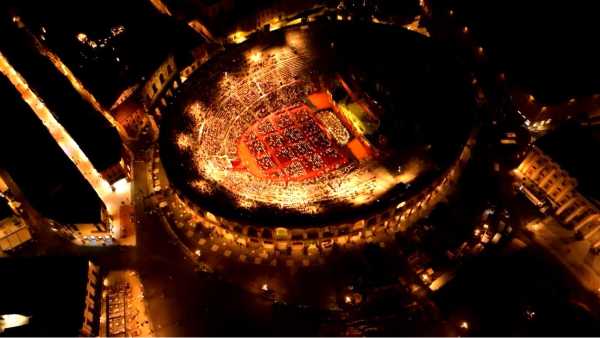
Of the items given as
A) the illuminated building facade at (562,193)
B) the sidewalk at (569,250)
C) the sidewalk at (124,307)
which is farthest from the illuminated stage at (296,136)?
the sidewalk at (569,250)

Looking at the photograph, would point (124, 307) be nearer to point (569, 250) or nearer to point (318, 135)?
point (318, 135)

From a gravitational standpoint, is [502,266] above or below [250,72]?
below

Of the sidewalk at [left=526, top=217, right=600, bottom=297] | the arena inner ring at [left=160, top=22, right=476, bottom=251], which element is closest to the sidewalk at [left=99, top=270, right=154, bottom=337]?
the arena inner ring at [left=160, top=22, right=476, bottom=251]

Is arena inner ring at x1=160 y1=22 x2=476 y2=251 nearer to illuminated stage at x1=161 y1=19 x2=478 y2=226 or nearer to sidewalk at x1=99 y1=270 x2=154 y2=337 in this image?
illuminated stage at x1=161 y1=19 x2=478 y2=226

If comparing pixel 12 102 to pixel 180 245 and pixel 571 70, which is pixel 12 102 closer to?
pixel 180 245

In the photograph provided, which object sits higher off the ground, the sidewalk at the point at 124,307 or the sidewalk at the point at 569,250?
the sidewalk at the point at 124,307

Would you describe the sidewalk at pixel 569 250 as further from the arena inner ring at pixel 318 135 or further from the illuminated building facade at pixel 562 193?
the arena inner ring at pixel 318 135

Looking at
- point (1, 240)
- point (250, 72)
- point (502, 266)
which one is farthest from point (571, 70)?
point (1, 240)

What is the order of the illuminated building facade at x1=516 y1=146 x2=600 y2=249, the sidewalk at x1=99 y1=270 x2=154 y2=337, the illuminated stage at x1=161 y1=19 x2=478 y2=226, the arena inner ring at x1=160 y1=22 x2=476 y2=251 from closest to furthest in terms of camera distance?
1. the sidewalk at x1=99 y1=270 x2=154 y2=337
2. the illuminated building facade at x1=516 y1=146 x2=600 y2=249
3. the arena inner ring at x1=160 y1=22 x2=476 y2=251
4. the illuminated stage at x1=161 y1=19 x2=478 y2=226
